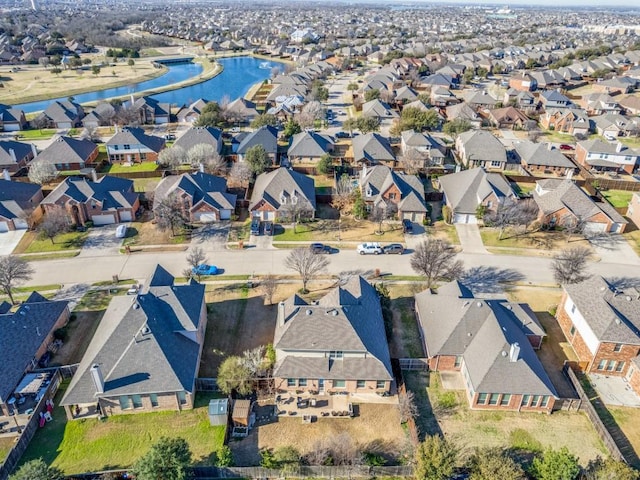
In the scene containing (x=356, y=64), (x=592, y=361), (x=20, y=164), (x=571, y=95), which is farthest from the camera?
(x=356, y=64)

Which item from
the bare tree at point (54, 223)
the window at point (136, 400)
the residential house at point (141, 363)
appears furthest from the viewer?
the bare tree at point (54, 223)

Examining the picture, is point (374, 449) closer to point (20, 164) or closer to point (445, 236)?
point (445, 236)

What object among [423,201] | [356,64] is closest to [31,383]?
[423,201]

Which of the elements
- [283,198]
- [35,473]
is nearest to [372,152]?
[283,198]

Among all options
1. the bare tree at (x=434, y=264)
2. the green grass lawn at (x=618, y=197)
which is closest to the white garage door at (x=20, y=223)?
the bare tree at (x=434, y=264)

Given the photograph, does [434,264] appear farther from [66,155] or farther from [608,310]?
[66,155]

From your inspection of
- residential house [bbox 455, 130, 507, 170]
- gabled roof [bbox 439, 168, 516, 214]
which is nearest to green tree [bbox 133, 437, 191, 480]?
gabled roof [bbox 439, 168, 516, 214]

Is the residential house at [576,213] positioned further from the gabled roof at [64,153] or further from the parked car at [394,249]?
the gabled roof at [64,153]
